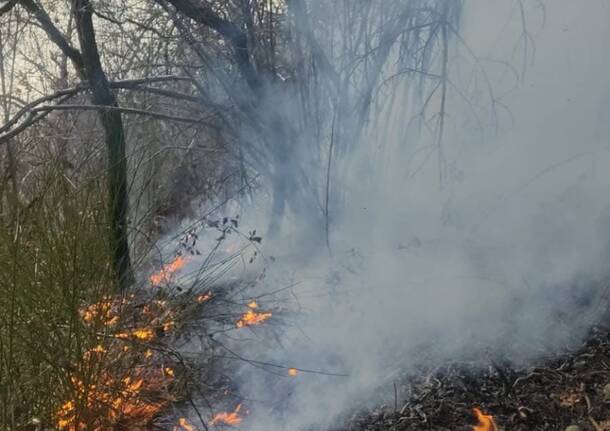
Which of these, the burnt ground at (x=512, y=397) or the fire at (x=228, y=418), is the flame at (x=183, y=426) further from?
the burnt ground at (x=512, y=397)

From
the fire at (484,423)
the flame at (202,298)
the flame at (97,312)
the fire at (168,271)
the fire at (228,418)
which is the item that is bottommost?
the fire at (484,423)

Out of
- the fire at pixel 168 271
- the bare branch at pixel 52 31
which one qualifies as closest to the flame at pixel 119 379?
the fire at pixel 168 271

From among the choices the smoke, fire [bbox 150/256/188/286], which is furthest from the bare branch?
the smoke

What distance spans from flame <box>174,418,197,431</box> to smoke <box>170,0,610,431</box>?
1.20 ft

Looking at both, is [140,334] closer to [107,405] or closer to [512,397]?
[107,405]

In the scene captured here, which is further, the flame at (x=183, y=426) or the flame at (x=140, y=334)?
the flame at (x=183, y=426)

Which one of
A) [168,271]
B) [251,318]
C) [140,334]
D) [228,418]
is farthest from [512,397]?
[168,271]

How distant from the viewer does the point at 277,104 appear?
5.55 metres

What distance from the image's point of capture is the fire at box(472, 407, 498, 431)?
113 inches

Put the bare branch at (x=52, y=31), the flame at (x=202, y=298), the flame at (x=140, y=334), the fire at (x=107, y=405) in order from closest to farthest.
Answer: the fire at (x=107, y=405)
the flame at (x=140, y=334)
the flame at (x=202, y=298)
the bare branch at (x=52, y=31)

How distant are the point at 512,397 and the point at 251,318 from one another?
2.15 metres

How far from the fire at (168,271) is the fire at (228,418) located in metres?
1.32

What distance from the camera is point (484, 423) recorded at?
289 cm

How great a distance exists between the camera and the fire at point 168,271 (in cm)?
482
